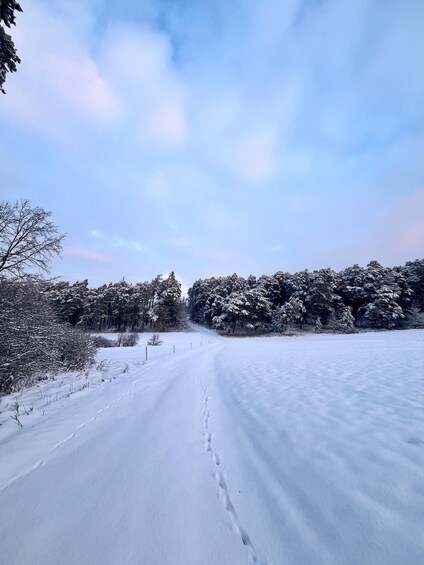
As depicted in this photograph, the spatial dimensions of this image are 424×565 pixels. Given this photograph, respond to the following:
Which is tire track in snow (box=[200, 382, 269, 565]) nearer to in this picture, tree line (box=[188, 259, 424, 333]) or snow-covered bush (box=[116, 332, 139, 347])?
snow-covered bush (box=[116, 332, 139, 347])

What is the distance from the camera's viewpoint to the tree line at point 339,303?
4831 cm

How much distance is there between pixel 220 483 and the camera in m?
3.45

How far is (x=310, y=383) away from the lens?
8.28 meters

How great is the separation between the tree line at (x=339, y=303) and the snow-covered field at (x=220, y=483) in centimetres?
4674

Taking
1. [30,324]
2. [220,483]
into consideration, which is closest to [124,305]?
[30,324]

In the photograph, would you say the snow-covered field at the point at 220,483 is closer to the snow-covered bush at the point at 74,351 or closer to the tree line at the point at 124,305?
the snow-covered bush at the point at 74,351

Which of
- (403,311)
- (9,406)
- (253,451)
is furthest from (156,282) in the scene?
(253,451)

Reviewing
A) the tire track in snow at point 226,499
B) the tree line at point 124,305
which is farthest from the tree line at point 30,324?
the tree line at point 124,305

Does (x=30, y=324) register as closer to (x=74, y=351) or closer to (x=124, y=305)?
(x=74, y=351)

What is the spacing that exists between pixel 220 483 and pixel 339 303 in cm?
5656

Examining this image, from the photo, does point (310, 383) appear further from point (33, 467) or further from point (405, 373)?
point (33, 467)

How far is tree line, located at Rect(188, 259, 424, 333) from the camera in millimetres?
48312

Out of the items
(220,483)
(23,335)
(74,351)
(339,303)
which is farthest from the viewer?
(339,303)

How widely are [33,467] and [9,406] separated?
14.4 feet
